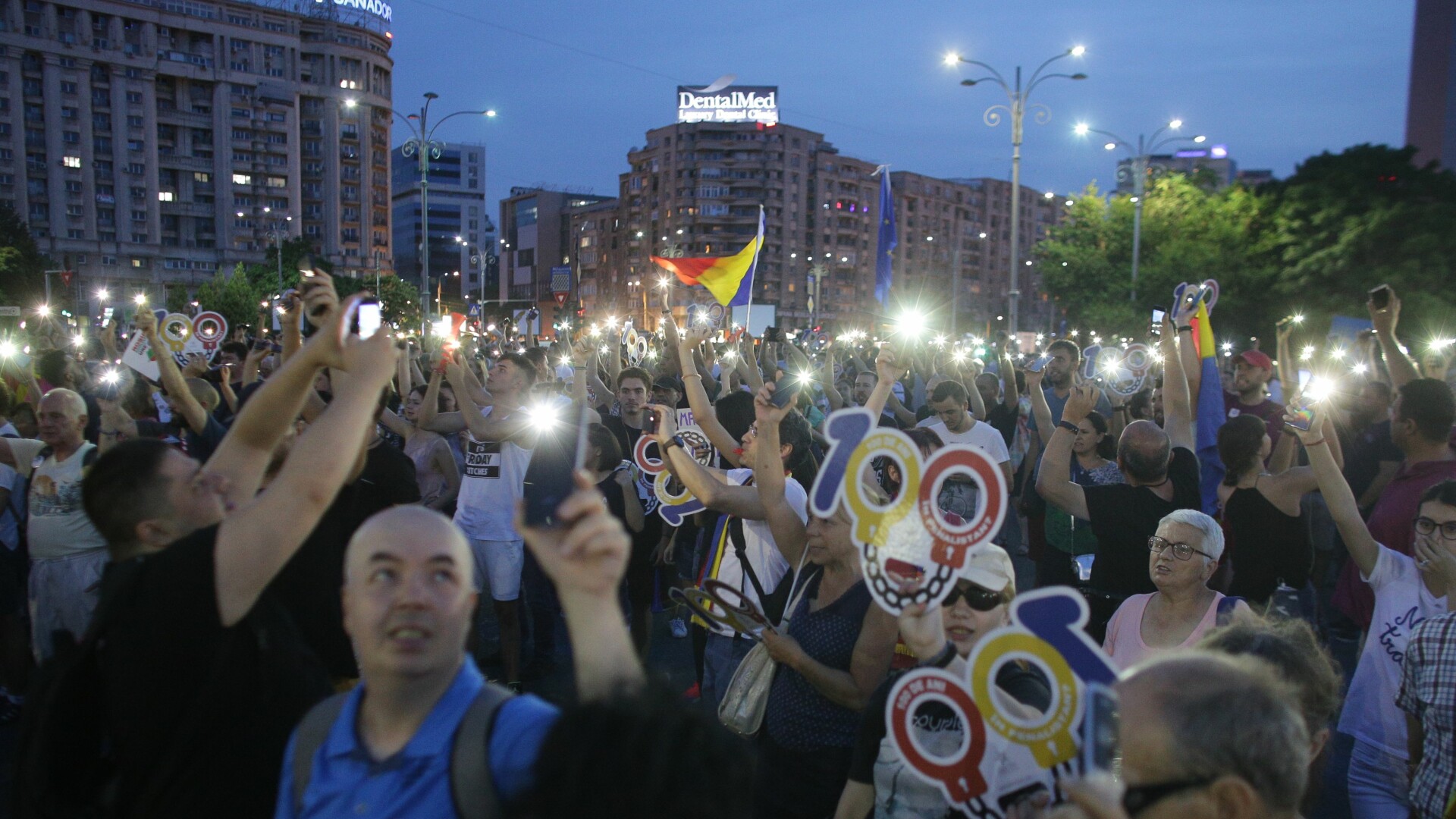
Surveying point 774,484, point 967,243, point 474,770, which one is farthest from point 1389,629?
point 967,243

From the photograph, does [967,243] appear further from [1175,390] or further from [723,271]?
[1175,390]

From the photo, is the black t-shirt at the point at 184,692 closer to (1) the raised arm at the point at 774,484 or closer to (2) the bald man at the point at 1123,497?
(1) the raised arm at the point at 774,484

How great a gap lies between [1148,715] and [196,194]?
9570cm

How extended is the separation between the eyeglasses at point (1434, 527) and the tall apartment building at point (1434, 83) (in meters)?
45.3

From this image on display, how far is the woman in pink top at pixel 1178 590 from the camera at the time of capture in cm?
330

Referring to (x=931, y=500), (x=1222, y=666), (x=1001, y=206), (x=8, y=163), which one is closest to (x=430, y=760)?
(x=931, y=500)

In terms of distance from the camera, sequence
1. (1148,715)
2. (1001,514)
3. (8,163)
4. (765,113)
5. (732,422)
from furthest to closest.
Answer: (765,113) < (8,163) < (732,422) < (1001,514) < (1148,715)

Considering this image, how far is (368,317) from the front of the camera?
2.63 metres

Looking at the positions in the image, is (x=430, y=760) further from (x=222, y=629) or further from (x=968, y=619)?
(x=968, y=619)

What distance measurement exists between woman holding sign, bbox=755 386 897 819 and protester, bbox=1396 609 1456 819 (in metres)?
1.60

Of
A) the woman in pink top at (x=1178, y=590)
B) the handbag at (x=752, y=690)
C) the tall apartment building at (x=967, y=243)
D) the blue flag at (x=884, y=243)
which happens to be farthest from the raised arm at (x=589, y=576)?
the tall apartment building at (x=967, y=243)

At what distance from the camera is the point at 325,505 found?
2088 mm

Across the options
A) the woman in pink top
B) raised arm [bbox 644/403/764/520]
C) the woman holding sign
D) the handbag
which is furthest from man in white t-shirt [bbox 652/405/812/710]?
the woman in pink top

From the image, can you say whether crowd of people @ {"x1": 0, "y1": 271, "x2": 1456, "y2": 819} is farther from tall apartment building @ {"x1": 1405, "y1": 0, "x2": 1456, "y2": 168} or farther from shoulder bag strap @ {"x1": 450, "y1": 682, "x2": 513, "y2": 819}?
tall apartment building @ {"x1": 1405, "y1": 0, "x2": 1456, "y2": 168}
